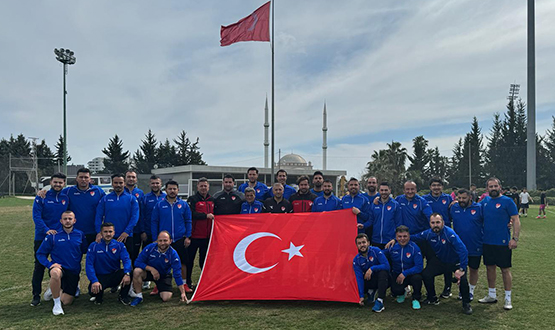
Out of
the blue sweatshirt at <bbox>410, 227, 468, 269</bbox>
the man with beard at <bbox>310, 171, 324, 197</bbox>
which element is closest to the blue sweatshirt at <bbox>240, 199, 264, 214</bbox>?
the man with beard at <bbox>310, 171, 324, 197</bbox>

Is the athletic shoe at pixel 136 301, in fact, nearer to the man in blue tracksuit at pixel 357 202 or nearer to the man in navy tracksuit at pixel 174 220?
the man in navy tracksuit at pixel 174 220

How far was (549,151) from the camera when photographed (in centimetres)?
5219

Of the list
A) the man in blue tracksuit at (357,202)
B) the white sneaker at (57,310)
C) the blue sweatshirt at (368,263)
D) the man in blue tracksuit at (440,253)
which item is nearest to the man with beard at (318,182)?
the man in blue tracksuit at (357,202)

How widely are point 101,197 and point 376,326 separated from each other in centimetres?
454

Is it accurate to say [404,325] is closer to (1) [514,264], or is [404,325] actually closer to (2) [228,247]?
(2) [228,247]

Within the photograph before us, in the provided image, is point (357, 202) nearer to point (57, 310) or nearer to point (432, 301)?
point (432, 301)

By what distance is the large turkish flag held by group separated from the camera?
5348 mm

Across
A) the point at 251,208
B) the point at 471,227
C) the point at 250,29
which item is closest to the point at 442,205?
the point at 471,227

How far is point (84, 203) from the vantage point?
5.99m

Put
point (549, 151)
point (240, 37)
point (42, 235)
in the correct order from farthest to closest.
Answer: point (549, 151), point (240, 37), point (42, 235)

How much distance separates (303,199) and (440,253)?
Result: 7.86 feet

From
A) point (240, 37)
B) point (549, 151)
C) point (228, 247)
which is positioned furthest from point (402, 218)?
point (549, 151)

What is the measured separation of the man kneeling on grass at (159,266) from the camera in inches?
218

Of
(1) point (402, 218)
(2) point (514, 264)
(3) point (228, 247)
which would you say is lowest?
(2) point (514, 264)
